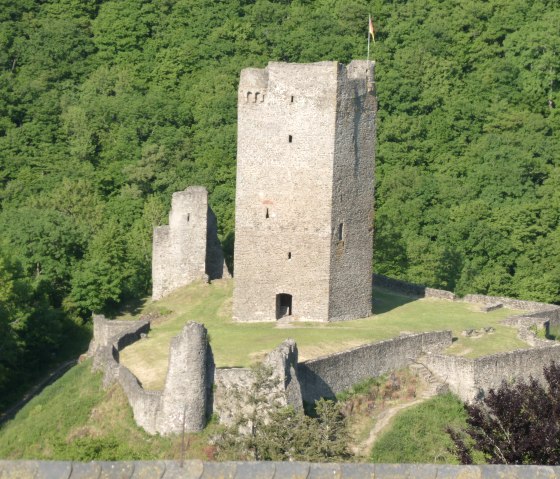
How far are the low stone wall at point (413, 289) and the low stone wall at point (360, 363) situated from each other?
6.55 metres

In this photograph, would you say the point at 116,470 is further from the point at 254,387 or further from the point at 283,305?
the point at 283,305

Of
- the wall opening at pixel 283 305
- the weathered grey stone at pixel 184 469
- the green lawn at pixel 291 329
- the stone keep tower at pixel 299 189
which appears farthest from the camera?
the wall opening at pixel 283 305

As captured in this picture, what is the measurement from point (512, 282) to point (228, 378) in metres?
25.1

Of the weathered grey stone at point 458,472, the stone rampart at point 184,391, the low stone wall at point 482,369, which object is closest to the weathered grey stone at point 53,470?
the weathered grey stone at point 458,472

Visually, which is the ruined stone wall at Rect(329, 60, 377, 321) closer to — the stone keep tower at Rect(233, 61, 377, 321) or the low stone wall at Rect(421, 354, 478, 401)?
the stone keep tower at Rect(233, 61, 377, 321)

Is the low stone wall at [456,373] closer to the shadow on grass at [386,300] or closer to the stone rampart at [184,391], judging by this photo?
the shadow on grass at [386,300]

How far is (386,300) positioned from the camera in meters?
42.1

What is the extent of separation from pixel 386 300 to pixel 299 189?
6089mm

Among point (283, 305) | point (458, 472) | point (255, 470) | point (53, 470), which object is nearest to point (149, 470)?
point (53, 470)

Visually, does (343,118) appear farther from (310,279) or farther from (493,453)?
(493,453)

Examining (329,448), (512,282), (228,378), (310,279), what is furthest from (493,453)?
(512,282)

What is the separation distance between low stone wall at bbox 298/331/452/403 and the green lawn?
57cm

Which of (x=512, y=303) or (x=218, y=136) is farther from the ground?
(x=218, y=136)

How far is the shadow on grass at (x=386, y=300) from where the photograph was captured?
4069cm
